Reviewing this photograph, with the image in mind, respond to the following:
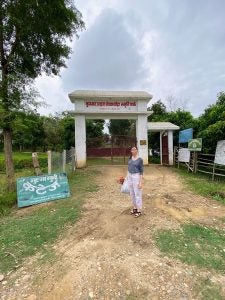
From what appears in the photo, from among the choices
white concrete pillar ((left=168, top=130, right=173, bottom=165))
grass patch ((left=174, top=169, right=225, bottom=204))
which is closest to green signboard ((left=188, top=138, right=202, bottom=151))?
grass patch ((left=174, top=169, right=225, bottom=204))

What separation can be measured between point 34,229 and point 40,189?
2.26m

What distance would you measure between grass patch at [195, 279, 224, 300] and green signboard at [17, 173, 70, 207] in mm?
5074

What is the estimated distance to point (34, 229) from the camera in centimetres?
512

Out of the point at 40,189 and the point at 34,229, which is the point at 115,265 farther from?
the point at 40,189

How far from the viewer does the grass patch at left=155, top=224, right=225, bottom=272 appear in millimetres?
3782

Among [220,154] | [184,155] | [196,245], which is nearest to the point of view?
[196,245]

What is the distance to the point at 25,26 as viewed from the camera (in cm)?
871

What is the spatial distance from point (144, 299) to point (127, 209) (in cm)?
308

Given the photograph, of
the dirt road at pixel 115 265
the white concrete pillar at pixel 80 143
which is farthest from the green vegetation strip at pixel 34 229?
the white concrete pillar at pixel 80 143

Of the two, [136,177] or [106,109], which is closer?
[136,177]

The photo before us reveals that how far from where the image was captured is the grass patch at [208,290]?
3.01 metres

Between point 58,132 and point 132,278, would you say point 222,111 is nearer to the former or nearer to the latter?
point 132,278

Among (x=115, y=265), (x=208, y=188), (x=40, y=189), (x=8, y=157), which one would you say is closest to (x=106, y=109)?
(x=8, y=157)

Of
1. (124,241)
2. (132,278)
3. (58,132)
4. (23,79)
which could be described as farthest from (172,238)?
(58,132)
